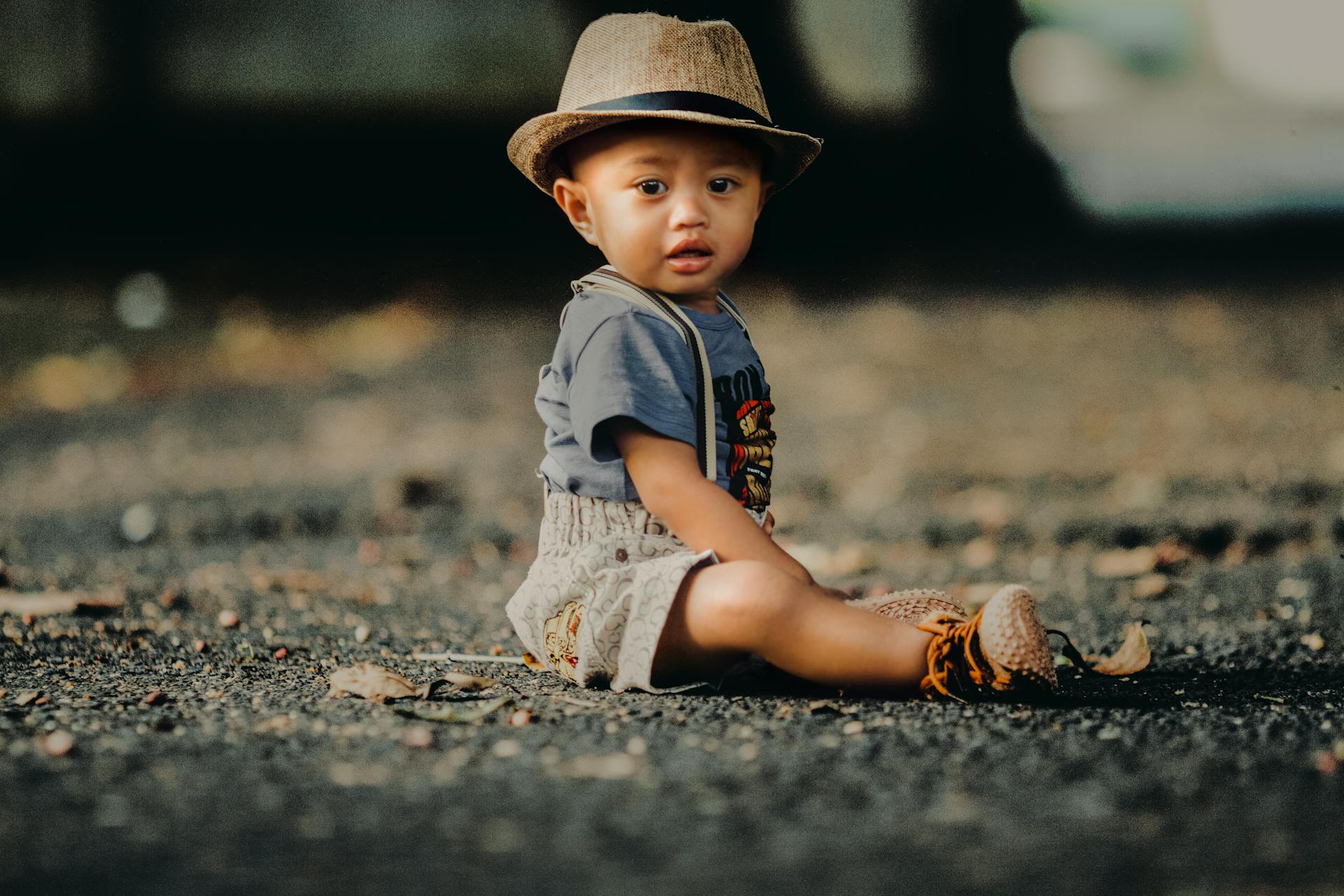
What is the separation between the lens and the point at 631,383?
2088mm

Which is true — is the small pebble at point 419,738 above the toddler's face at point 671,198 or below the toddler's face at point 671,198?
below

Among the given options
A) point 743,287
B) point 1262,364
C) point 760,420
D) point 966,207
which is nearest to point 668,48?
point 760,420

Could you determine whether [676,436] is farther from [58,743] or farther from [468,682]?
[58,743]

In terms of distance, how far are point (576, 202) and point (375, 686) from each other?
86 centimetres

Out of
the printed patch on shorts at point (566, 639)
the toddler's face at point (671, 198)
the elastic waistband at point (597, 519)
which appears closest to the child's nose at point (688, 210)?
the toddler's face at point (671, 198)

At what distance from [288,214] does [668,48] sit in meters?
7.47

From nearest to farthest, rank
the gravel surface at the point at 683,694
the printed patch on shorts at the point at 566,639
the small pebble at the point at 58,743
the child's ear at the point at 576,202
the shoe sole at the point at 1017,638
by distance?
the gravel surface at the point at 683,694, the small pebble at the point at 58,743, the shoe sole at the point at 1017,638, the printed patch on shorts at the point at 566,639, the child's ear at the point at 576,202

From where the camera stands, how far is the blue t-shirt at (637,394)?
6.88 ft

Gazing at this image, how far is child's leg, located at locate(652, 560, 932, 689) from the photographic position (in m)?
1.99

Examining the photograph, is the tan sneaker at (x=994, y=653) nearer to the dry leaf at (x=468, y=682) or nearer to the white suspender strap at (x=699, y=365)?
the white suspender strap at (x=699, y=365)

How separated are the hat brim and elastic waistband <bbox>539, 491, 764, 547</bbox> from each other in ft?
1.80

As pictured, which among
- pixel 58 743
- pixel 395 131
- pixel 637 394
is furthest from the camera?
pixel 395 131

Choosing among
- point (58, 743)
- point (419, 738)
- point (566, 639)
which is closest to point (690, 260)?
point (566, 639)

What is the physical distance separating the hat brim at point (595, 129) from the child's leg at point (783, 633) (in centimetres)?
69
